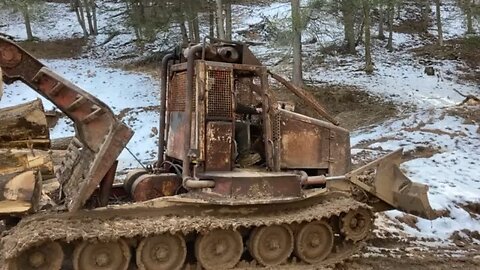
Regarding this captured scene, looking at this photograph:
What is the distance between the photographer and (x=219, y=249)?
666 cm

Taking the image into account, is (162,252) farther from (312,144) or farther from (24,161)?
(312,144)

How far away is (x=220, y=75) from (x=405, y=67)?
20642 mm

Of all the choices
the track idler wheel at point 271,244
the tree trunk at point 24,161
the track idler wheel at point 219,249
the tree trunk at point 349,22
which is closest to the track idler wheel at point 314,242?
the track idler wheel at point 271,244

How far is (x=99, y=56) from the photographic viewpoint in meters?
27.9

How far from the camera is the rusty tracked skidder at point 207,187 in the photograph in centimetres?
614

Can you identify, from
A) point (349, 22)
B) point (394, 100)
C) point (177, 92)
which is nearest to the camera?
point (177, 92)

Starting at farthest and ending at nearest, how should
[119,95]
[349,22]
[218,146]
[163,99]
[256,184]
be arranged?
[349,22], [119,95], [163,99], [218,146], [256,184]

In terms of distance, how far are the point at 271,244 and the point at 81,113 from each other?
2871 millimetres

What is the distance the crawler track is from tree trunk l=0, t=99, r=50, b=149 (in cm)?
197

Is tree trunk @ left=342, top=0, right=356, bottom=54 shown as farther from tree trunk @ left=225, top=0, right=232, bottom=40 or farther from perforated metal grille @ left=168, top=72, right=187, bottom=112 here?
perforated metal grille @ left=168, top=72, right=187, bottom=112

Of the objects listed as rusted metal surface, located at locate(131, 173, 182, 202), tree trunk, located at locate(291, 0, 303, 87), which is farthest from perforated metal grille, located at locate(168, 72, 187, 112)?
tree trunk, located at locate(291, 0, 303, 87)

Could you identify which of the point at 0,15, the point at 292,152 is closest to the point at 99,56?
the point at 0,15

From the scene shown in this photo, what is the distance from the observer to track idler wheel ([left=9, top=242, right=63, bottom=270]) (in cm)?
584

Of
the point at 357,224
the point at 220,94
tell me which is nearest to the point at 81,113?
the point at 220,94
